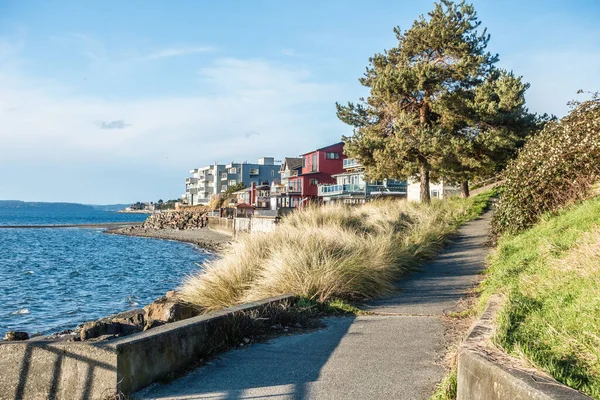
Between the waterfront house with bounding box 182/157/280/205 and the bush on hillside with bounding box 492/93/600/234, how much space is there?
93.5m

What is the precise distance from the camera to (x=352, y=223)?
17281 millimetres

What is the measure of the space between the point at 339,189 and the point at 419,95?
29170 millimetres

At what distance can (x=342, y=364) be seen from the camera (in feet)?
18.3

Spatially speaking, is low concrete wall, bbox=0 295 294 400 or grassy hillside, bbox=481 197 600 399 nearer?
grassy hillside, bbox=481 197 600 399

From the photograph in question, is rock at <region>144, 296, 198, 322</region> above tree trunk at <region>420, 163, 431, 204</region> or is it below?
below

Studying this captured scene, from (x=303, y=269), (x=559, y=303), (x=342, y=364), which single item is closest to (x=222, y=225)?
(x=303, y=269)

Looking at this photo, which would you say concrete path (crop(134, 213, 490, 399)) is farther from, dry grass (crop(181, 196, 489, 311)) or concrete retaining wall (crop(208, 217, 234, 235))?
concrete retaining wall (crop(208, 217, 234, 235))

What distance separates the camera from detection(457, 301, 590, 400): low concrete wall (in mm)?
3223

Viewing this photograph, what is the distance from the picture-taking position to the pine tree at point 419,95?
1080 inches

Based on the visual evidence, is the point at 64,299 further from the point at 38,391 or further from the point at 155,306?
the point at 38,391

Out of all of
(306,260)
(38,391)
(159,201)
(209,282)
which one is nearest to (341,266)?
(306,260)

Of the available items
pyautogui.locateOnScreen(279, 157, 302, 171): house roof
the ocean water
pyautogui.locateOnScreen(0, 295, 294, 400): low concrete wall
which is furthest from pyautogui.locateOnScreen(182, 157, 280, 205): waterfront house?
pyautogui.locateOnScreen(0, 295, 294, 400): low concrete wall

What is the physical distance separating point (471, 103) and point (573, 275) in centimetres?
2285

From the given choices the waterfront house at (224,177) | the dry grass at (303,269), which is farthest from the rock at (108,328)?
the waterfront house at (224,177)
